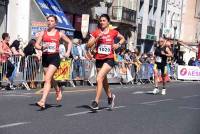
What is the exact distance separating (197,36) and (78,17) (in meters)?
43.9

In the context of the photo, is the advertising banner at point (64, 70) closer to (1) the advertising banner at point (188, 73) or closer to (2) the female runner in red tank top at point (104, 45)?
(2) the female runner in red tank top at point (104, 45)

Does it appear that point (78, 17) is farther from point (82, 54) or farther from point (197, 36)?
point (197, 36)

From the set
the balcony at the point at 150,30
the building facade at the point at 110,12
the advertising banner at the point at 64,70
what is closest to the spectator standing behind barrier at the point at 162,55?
the advertising banner at the point at 64,70

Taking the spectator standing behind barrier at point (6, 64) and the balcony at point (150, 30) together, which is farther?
the balcony at point (150, 30)

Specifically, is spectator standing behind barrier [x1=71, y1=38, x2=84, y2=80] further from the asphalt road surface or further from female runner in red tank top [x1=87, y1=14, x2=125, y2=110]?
female runner in red tank top [x1=87, y1=14, x2=125, y2=110]

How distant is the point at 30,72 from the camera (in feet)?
66.5

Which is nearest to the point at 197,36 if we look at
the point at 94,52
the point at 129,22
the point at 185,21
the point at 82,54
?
the point at 185,21

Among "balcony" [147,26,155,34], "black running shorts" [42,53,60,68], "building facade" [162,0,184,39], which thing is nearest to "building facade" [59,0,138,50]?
"balcony" [147,26,155,34]

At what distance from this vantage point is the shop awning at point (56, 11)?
32.7 metres

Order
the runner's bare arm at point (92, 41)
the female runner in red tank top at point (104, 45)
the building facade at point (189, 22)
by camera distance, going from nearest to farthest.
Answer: the runner's bare arm at point (92, 41) → the female runner in red tank top at point (104, 45) → the building facade at point (189, 22)

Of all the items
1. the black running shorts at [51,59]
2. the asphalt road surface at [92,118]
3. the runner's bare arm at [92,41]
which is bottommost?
the asphalt road surface at [92,118]

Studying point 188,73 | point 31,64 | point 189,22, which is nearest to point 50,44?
point 31,64

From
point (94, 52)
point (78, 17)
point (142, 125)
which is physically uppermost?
point (78, 17)

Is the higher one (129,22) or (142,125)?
(129,22)
